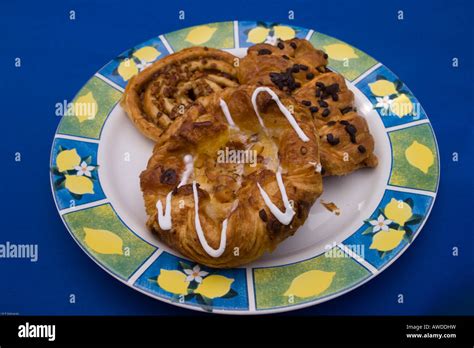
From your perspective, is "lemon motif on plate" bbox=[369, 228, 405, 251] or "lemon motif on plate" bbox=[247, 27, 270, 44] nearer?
"lemon motif on plate" bbox=[369, 228, 405, 251]

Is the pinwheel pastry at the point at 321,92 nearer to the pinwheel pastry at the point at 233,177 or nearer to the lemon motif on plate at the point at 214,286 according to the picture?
the pinwheel pastry at the point at 233,177

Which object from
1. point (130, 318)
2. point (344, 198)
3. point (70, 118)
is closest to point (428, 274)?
point (344, 198)

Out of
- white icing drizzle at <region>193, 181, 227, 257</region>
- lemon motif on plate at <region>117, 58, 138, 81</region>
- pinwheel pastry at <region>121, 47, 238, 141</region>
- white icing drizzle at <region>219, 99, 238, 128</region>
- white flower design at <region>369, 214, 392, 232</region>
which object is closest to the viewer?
white icing drizzle at <region>193, 181, 227, 257</region>

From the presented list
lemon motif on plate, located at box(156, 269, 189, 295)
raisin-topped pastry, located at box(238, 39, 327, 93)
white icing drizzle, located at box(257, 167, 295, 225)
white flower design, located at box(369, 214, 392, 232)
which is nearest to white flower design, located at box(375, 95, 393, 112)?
raisin-topped pastry, located at box(238, 39, 327, 93)

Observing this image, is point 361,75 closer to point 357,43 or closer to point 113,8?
point 357,43

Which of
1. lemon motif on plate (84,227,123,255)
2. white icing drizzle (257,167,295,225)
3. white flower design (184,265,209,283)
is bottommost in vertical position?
white flower design (184,265,209,283)

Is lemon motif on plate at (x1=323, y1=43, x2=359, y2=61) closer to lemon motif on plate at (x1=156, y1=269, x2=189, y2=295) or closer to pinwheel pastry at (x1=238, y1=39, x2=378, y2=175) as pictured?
pinwheel pastry at (x1=238, y1=39, x2=378, y2=175)
